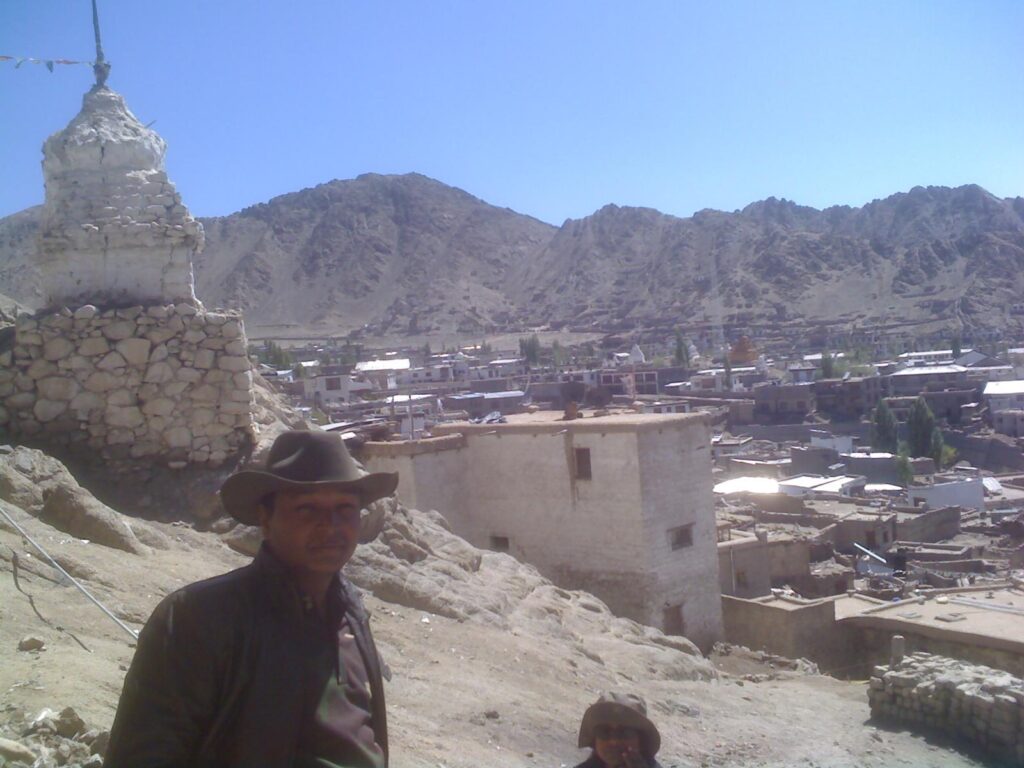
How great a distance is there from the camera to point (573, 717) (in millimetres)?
6398

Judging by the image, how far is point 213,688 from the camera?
1.90m

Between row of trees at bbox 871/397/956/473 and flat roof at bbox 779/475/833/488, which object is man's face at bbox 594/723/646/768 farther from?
row of trees at bbox 871/397/956/473

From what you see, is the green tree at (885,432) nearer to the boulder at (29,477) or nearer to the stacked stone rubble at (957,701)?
the stacked stone rubble at (957,701)

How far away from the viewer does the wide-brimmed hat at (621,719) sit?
3.23 m

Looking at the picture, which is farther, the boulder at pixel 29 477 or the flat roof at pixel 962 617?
the flat roof at pixel 962 617

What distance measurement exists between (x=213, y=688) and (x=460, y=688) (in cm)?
440

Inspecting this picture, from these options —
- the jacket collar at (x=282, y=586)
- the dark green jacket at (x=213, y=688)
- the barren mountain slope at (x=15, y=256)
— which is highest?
the barren mountain slope at (x=15, y=256)

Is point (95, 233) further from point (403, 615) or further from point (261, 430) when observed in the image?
point (403, 615)

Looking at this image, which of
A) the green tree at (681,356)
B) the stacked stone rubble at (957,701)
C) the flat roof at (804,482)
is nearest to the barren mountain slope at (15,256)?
the flat roof at (804,482)

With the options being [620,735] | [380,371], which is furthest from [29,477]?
[380,371]

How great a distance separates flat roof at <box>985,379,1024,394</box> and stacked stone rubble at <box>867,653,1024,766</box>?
51.8 metres

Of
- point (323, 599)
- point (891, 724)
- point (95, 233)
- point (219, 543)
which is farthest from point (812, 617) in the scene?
point (323, 599)

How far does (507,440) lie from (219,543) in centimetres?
831

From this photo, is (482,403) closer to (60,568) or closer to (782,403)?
(782,403)
